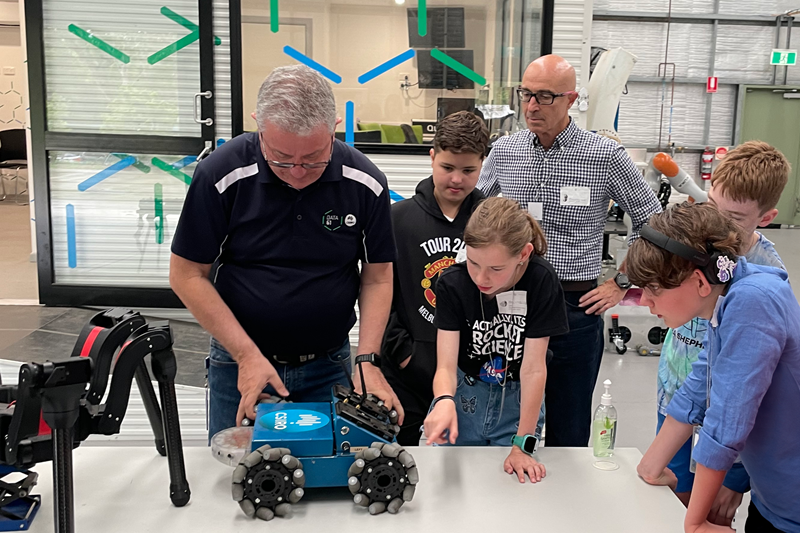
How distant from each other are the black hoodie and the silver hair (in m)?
0.67

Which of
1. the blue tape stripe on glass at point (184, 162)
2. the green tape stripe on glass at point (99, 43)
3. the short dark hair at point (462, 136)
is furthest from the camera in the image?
the blue tape stripe on glass at point (184, 162)

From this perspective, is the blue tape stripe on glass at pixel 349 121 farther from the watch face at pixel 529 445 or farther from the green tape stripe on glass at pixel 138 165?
the watch face at pixel 529 445

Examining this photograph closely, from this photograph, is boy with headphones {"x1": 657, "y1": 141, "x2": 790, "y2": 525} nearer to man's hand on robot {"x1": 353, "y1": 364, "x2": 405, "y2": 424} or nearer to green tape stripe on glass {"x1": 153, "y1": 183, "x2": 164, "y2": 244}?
man's hand on robot {"x1": 353, "y1": 364, "x2": 405, "y2": 424}

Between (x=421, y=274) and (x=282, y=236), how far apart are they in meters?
0.54

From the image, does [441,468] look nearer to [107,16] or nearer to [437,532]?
[437,532]

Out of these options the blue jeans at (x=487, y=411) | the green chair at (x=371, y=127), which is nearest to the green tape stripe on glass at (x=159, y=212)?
the green chair at (x=371, y=127)

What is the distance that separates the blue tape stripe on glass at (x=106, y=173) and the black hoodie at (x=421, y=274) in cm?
319

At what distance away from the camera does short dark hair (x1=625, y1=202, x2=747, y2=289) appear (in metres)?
1.16

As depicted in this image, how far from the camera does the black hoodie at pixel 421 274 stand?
1.99 m

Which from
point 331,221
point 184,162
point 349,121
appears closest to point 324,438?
point 331,221

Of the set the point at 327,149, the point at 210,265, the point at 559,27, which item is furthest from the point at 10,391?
the point at 559,27

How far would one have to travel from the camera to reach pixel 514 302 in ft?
5.28

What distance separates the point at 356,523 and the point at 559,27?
3.54m

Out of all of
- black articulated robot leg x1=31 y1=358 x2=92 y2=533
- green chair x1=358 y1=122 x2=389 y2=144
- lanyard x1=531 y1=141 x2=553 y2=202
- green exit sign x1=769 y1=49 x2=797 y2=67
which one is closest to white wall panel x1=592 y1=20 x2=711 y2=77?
green exit sign x1=769 y1=49 x2=797 y2=67
